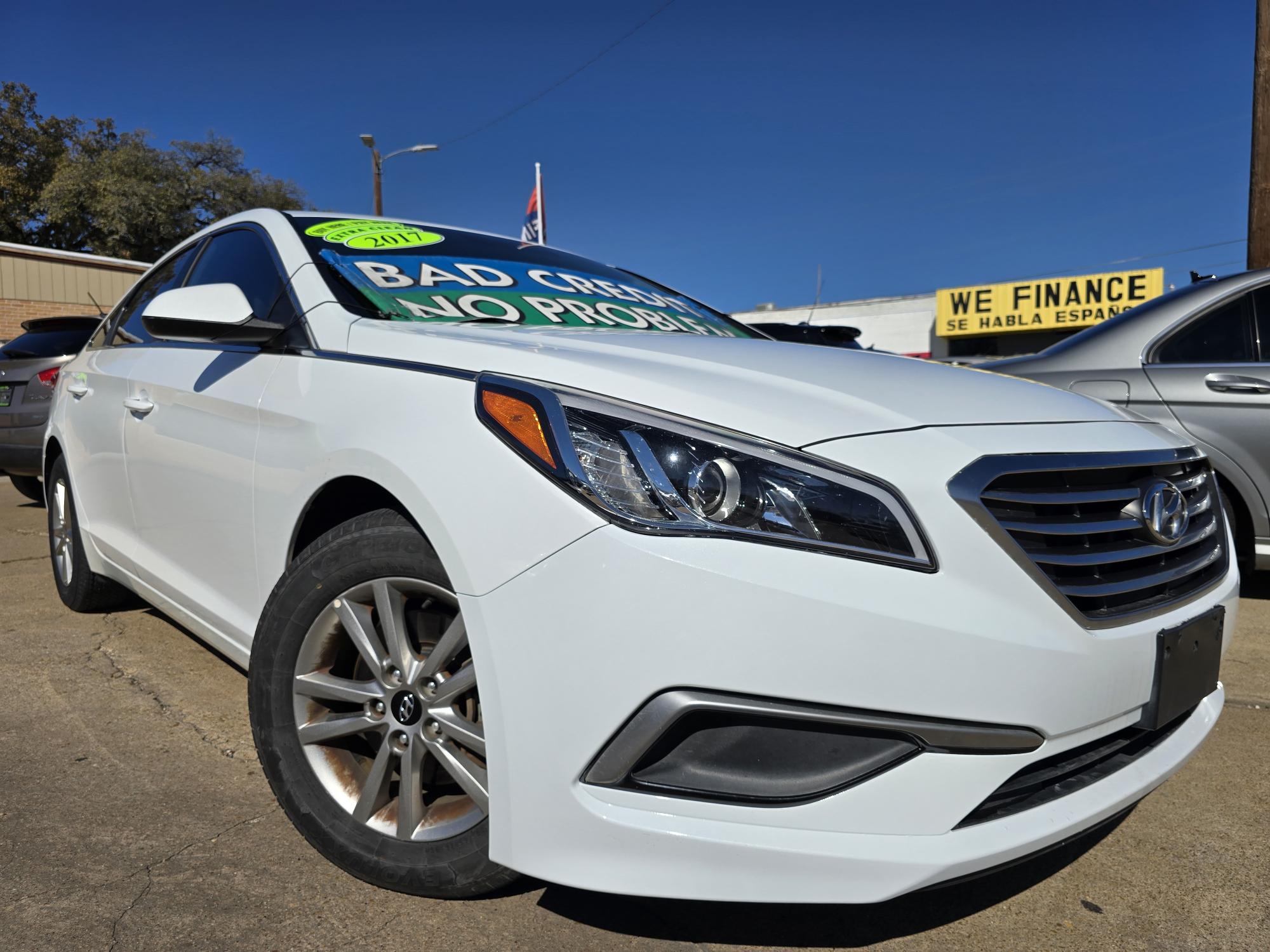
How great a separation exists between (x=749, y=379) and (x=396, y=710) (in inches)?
35.1

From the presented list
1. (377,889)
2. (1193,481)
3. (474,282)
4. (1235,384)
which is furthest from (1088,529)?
(1235,384)

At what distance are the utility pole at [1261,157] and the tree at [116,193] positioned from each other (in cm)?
3128

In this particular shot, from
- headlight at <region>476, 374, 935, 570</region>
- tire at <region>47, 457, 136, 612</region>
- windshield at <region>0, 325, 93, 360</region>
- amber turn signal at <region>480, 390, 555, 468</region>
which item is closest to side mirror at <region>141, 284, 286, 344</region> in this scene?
amber turn signal at <region>480, 390, 555, 468</region>

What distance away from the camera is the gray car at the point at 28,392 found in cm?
625

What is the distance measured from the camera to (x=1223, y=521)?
2137mm

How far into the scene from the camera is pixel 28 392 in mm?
6367

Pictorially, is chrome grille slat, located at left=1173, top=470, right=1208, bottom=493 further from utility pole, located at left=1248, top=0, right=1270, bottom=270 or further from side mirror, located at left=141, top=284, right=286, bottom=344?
utility pole, located at left=1248, top=0, right=1270, bottom=270

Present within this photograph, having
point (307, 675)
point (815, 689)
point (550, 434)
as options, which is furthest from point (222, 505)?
point (815, 689)

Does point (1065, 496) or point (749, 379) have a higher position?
point (749, 379)

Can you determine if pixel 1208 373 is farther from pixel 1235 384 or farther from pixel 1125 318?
pixel 1125 318

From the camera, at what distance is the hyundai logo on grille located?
1.72 m

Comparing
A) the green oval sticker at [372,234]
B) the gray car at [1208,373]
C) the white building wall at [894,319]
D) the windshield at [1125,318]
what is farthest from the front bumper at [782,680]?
the white building wall at [894,319]

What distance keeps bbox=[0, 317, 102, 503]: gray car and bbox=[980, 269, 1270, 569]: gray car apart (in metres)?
5.81

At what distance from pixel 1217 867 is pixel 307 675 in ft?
6.31
